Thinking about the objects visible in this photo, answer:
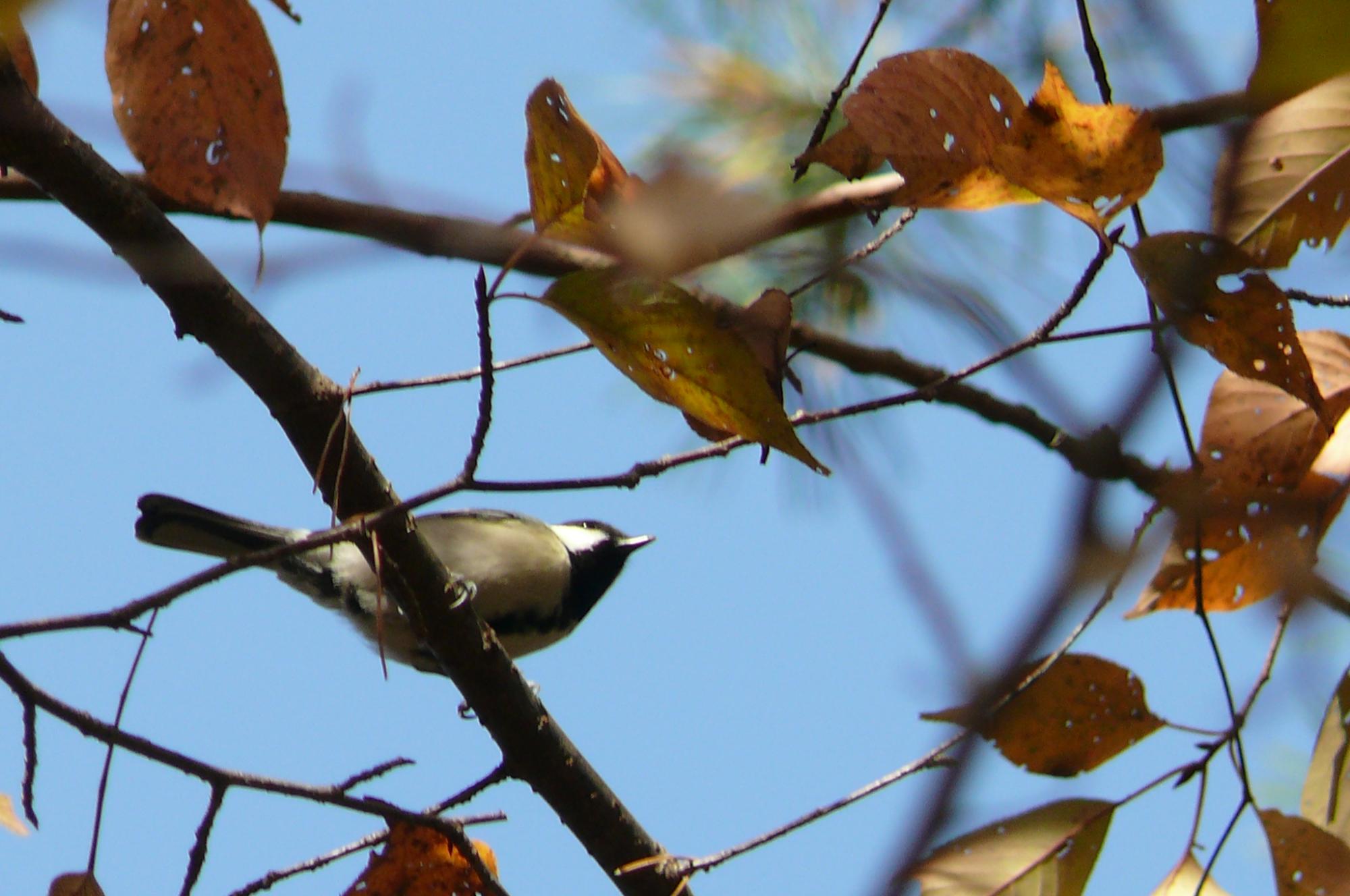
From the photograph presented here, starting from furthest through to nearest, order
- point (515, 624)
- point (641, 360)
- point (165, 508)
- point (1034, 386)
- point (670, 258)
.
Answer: point (515, 624) → point (165, 508) → point (641, 360) → point (670, 258) → point (1034, 386)

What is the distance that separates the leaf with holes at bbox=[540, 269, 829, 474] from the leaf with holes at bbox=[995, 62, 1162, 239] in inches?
8.9

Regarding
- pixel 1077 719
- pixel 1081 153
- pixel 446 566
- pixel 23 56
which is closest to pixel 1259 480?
pixel 1077 719

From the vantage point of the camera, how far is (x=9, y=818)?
113 centimetres

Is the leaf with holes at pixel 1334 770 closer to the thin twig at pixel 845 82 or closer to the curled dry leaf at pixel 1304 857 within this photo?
the curled dry leaf at pixel 1304 857

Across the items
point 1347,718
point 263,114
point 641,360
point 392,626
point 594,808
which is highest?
point 392,626

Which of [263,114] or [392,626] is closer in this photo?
[263,114]

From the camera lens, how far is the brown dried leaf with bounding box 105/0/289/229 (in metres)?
0.83

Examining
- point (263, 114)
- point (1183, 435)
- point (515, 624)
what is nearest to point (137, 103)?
point (263, 114)

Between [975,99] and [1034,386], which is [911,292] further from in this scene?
[1034,386]

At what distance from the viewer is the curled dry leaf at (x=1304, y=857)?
43.6 inches

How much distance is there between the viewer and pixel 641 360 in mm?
818

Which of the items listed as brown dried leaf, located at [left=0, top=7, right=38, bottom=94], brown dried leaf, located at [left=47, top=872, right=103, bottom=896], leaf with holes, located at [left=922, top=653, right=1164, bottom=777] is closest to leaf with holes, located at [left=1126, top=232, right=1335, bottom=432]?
leaf with holes, located at [left=922, top=653, right=1164, bottom=777]

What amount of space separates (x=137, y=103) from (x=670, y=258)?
15.6 inches

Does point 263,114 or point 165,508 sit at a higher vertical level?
point 165,508
